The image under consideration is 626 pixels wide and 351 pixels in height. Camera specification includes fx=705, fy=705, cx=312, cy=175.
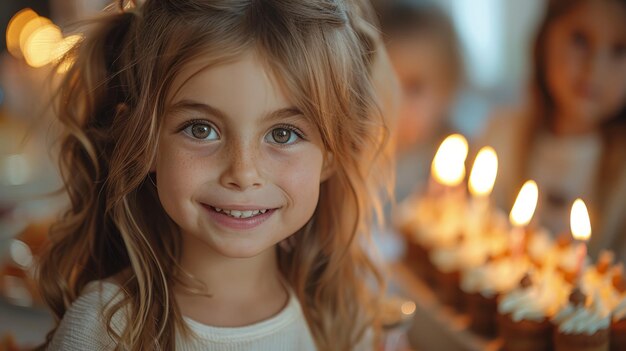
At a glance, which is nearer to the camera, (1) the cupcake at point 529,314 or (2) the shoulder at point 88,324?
(2) the shoulder at point 88,324

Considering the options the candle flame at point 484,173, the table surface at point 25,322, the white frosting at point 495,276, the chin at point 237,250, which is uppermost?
the chin at point 237,250

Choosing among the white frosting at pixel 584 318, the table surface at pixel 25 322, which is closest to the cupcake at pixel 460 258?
the white frosting at pixel 584 318

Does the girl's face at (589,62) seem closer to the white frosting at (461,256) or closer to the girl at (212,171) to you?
the white frosting at (461,256)

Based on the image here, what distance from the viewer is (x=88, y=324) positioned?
3.26 feet

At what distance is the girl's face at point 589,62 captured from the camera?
5.23 feet

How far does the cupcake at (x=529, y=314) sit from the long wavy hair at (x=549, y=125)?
42 centimetres

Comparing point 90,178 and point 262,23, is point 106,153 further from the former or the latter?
point 262,23

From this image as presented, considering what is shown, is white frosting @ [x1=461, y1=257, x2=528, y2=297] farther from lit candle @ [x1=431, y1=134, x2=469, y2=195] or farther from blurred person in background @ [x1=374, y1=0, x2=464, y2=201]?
blurred person in background @ [x1=374, y1=0, x2=464, y2=201]

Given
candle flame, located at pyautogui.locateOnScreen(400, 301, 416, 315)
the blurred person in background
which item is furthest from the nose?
the blurred person in background

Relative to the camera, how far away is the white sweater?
0.99 m

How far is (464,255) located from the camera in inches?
62.9

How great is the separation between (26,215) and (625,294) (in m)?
1.69

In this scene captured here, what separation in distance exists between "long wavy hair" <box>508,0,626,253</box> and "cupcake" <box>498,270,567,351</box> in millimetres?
424

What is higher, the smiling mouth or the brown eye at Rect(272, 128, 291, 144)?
the brown eye at Rect(272, 128, 291, 144)
